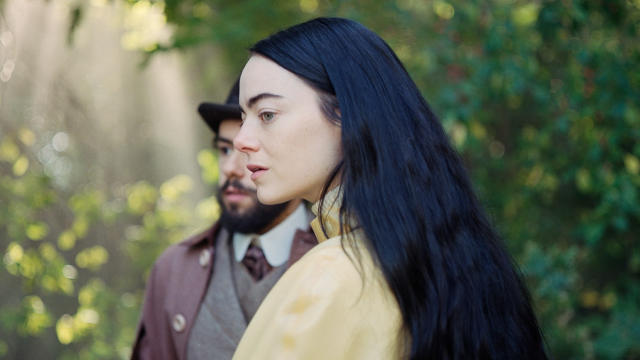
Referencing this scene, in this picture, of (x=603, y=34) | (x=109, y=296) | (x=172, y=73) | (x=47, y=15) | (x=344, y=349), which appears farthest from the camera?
(x=172, y=73)

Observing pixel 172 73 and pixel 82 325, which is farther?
pixel 172 73

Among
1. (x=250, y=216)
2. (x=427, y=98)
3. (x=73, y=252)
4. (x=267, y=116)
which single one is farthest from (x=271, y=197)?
(x=73, y=252)

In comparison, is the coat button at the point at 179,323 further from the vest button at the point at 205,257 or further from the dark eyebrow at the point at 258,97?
the dark eyebrow at the point at 258,97

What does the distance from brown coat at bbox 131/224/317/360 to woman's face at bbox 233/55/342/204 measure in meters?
0.74

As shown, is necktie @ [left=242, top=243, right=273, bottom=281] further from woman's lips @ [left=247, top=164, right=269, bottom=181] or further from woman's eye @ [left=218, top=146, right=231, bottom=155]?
woman's lips @ [left=247, top=164, right=269, bottom=181]

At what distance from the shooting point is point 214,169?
3.63m

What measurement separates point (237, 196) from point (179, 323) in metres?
0.47

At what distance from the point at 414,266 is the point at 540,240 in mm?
3063

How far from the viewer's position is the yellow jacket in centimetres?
106

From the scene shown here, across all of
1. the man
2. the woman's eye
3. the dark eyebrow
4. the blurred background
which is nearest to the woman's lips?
the dark eyebrow

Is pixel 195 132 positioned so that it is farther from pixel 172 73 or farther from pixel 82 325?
pixel 82 325

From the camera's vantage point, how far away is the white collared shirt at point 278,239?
2080mm

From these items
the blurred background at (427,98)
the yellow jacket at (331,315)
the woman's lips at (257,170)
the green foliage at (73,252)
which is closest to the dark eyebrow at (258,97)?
the woman's lips at (257,170)

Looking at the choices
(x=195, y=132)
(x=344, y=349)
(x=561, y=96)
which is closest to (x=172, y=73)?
(x=195, y=132)
